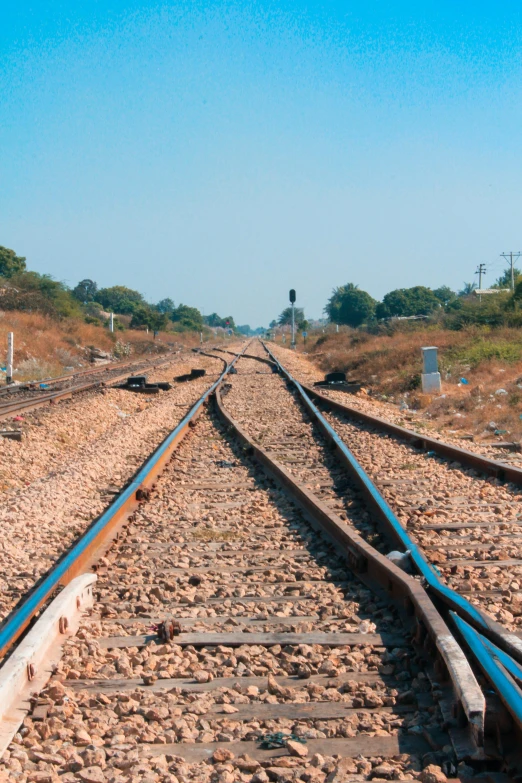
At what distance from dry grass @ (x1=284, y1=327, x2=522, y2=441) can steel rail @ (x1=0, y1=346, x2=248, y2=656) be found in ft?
21.0

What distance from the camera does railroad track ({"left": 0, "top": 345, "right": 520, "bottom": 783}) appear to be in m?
2.92

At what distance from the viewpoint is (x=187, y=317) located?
449 feet

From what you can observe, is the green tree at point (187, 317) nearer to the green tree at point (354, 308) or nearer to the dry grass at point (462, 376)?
the green tree at point (354, 308)

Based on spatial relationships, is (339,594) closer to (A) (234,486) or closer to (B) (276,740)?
(B) (276,740)

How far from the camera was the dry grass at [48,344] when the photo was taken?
29.2 meters

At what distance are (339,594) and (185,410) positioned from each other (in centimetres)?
1154

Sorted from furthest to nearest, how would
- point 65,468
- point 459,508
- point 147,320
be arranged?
point 147,320, point 65,468, point 459,508

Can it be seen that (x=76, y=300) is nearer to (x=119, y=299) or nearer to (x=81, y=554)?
(x=119, y=299)

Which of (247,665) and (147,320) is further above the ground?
(147,320)

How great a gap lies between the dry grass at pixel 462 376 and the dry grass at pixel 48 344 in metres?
11.2

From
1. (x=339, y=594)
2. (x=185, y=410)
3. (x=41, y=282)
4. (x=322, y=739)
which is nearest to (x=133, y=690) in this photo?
(x=322, y=739)

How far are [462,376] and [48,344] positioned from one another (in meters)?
20.5

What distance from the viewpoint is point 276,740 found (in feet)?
10.1

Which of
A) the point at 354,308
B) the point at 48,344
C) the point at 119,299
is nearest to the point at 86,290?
the point at 119,299
